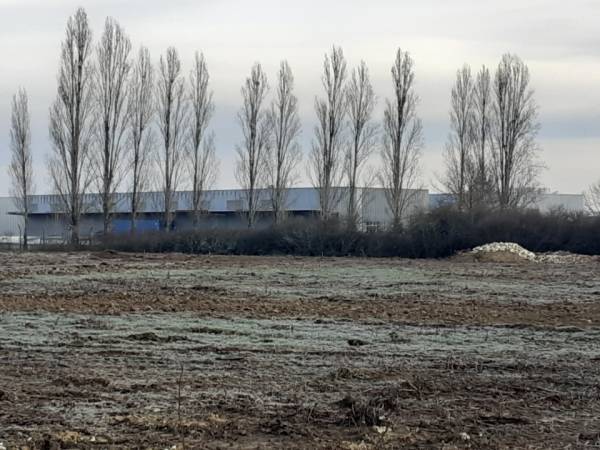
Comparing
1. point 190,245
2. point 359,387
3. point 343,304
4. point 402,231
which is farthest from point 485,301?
point 190,245

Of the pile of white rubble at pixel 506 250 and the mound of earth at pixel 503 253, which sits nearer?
the mound of earth at pixel 503 253

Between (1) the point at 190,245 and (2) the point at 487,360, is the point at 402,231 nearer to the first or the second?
(1) the point at 190,245

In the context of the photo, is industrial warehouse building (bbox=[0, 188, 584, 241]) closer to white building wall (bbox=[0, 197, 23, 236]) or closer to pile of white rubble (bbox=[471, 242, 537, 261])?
white building wall (bbox=[0, 197, 23, 236])

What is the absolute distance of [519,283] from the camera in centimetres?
2733

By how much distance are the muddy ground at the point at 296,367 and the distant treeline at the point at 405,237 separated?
23.0m

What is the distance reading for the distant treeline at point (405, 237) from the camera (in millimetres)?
46969

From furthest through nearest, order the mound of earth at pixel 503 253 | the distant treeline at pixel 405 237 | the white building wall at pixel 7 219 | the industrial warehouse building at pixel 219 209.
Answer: the white building wall at pixel 7 219 → the industrial warehouse building at pixel 219 209 → the distant treeline at pixel 405 237 → the mound of earth at pixel 503 253

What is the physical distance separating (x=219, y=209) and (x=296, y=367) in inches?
2071

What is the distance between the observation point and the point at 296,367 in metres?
11.3

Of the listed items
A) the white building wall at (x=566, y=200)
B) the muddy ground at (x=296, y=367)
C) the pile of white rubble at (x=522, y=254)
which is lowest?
the muddy ground at (x=296, y=367)

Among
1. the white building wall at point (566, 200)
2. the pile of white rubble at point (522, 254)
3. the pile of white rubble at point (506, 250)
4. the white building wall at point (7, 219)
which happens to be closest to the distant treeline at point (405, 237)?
the pile of white rubble at point (522, 254)

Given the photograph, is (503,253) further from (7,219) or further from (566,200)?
(7,219)

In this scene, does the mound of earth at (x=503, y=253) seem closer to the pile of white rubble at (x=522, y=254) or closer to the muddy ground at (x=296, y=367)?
the pile of white rubble at (x=522, y=254)

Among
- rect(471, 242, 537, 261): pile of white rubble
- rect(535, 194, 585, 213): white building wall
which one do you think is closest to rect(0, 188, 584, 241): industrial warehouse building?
rect(535, 194, 585, 213): white building wall
